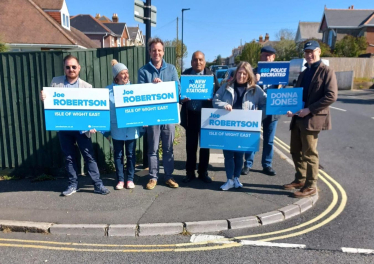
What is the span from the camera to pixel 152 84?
4750 mm

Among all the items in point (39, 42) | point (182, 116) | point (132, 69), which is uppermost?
point (39, 42)

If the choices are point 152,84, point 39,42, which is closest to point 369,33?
point 39,42

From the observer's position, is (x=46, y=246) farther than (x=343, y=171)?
No

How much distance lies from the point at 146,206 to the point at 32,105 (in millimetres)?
2971

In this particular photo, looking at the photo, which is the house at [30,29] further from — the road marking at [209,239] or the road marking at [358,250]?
the road marking at [358,250]

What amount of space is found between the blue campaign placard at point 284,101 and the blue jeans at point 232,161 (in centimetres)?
85

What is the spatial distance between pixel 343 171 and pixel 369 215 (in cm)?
206

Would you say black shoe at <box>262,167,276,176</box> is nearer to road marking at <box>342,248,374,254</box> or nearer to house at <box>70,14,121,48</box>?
road marking at <box>342,248,374,254</box>

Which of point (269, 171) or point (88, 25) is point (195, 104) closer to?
point (269, 171)

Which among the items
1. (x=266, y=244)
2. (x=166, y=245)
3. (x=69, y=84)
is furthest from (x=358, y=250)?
(x=69, y=84)

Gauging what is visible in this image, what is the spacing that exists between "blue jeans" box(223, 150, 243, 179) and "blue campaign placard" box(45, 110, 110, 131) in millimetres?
1944

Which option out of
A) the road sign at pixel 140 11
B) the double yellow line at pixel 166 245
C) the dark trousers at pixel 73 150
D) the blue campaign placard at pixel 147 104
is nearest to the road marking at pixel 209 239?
the double yellow line at pixel 166 245

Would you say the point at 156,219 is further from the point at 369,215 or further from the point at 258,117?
the point at 369,215

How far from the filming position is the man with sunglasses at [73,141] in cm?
461
